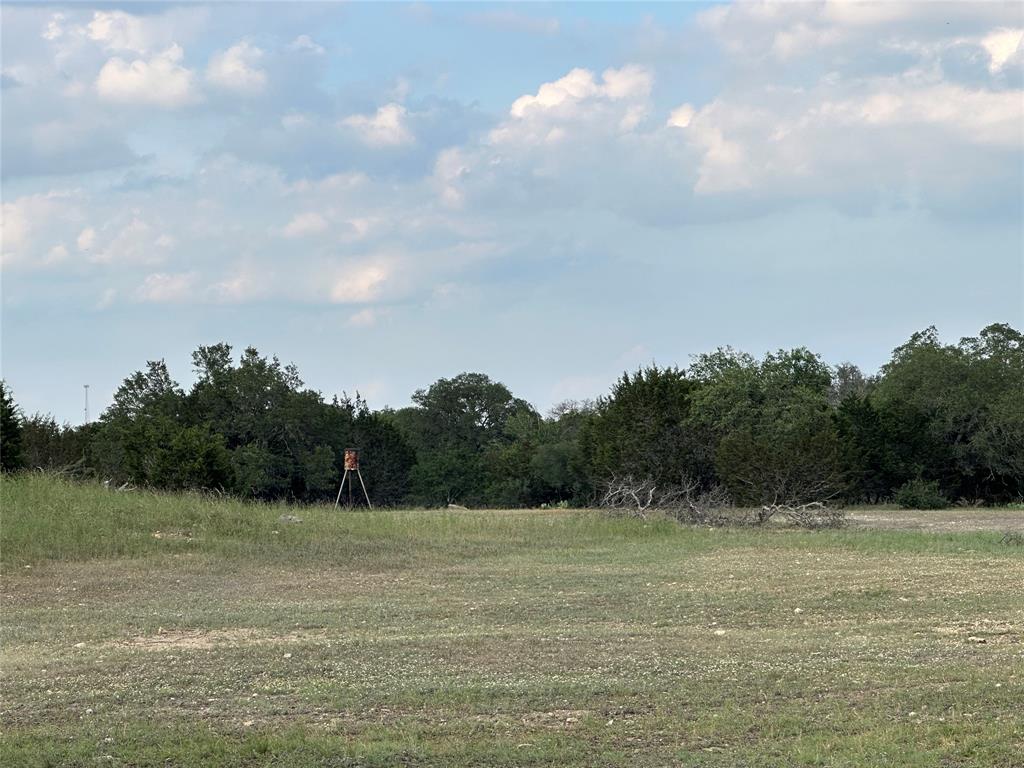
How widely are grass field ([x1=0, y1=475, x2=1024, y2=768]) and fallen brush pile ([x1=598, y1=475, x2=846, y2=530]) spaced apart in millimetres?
5784

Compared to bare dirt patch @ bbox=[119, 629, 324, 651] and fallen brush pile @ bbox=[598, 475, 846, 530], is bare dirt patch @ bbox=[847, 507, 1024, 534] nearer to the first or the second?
fallen brush pile @ bbox=[598, 475, 846, 530]

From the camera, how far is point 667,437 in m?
45.4

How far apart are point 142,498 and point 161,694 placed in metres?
19.6

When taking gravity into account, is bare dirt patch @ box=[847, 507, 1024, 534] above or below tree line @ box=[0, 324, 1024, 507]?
below

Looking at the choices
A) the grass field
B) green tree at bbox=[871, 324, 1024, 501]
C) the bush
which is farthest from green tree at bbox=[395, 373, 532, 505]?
the grass field

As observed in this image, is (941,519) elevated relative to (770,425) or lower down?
lower down

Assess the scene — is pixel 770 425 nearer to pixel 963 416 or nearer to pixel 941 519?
pixel 963 416

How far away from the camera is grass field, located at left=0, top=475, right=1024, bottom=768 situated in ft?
26.3

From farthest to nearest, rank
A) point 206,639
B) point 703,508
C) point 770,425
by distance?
point 770,425
point 703,508
point 206,639

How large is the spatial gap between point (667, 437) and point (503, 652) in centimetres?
3404

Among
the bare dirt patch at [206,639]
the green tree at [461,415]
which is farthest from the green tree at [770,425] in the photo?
the green tree at [461,415]

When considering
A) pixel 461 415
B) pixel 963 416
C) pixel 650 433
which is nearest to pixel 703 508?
pixel 650 433

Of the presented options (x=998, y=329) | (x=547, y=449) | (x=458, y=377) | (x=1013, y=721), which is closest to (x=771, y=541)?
(x=1013, y=721)

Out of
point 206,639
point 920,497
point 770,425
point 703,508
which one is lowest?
point 206,639
